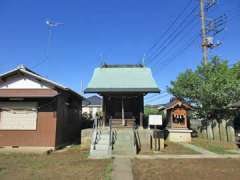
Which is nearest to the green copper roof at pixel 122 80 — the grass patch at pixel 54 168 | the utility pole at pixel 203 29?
the utility pole at pixel 203 29

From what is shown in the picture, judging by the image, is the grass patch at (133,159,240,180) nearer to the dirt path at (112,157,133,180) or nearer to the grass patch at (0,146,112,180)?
the dirt path at (112,157,133,180)

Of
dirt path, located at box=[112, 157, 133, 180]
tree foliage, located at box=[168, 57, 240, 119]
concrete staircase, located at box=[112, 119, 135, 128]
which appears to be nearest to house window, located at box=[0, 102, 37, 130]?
concrete staircase, located at box=[112, 119, 135, 128]

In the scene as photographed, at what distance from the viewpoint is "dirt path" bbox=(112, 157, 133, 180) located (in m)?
7.65

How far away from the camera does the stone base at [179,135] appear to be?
63.2 ft

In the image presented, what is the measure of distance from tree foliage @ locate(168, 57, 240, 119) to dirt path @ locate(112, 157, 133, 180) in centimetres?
1014

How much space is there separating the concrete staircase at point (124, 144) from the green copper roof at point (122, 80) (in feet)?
10.9

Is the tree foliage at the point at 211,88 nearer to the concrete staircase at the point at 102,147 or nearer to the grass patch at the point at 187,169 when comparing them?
the grass patch at the point at 187,169

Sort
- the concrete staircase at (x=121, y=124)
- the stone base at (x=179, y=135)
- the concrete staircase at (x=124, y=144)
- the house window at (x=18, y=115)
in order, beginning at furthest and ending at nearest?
the stone base at (x=179, y=135)
the concrete staircase at (x=121, y=124)
the house window at (x=18, y=115)
the concrete staircase at (x=124, y=144)

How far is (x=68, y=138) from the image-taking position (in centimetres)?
1867

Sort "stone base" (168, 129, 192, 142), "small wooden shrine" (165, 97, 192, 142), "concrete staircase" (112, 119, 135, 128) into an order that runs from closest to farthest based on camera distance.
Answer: "concrete staircase" (112, 119, 135, 128)
"stone base" (168, 129, 192, 142)
"small wooden shrine" (165, 97, 192, 142)

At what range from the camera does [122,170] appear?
8664 millimetres

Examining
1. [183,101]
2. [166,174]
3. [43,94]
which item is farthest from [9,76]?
[183,101]

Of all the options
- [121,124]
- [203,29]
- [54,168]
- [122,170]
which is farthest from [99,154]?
[203,29]

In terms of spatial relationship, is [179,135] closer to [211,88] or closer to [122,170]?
[211,88]
